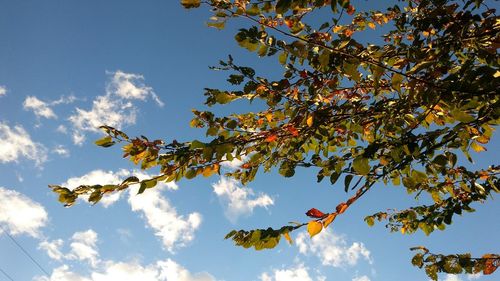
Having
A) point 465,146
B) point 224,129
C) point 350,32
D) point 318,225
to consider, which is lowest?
point 318,225

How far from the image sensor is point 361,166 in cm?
180

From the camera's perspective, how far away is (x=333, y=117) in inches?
102

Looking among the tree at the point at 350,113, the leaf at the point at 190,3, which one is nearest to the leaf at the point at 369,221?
the tree at the point at 350,113

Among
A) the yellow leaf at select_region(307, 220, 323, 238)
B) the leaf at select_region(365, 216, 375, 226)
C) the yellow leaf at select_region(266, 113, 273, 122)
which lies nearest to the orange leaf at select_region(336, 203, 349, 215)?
the yellow leaf at select_region(307, 220, 323, 238)

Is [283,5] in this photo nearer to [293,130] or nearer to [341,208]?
[293,130]

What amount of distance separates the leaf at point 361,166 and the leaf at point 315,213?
0.39 metres

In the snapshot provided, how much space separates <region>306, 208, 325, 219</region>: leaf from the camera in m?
1.52

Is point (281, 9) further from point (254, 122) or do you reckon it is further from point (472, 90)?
point (254, 122)

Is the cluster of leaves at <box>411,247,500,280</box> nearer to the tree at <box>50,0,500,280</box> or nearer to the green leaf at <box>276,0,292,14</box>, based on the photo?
the tree at <box>50,0,500,280</box>

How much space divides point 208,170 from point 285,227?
907mm

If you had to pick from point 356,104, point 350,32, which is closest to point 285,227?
point 356,104

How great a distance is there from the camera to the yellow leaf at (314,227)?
1.52 metres

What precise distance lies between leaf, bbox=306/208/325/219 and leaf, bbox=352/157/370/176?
1.29 feet

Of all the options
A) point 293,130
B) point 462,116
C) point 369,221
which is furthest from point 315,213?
point 369,221
